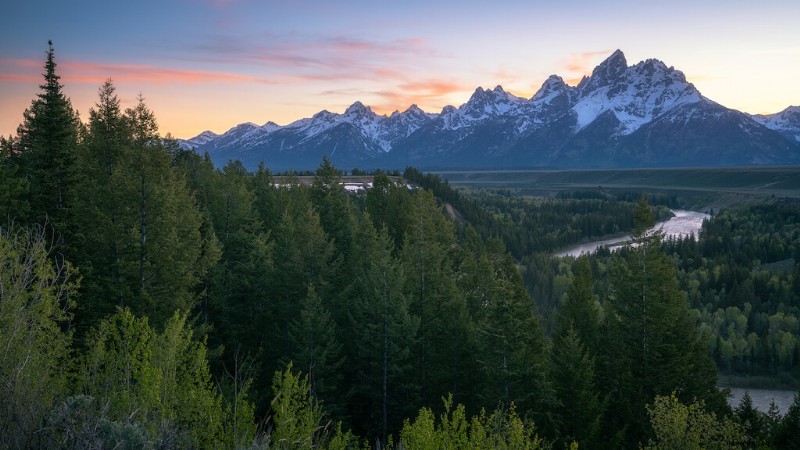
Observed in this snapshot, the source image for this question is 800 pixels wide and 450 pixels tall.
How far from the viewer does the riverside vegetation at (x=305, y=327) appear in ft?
62.1

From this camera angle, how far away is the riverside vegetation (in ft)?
62.1

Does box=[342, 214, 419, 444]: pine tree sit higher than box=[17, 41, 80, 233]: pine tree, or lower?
lower

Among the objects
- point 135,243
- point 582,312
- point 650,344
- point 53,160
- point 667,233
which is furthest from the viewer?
Result: point 667,233

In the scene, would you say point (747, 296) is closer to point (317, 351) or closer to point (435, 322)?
point (435, 322)

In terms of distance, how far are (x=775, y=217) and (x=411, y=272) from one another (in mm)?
163682

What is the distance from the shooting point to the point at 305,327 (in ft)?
108

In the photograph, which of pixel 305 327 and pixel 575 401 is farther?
pixel 305 327

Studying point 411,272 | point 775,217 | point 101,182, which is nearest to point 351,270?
point 411,272

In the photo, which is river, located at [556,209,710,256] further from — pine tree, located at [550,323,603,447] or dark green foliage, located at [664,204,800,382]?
pine tree, located at [550,323,603,447]

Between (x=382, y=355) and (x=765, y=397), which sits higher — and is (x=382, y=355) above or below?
above

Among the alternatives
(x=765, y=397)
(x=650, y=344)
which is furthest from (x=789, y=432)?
(x=765, y=397)

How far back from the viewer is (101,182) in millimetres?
31828

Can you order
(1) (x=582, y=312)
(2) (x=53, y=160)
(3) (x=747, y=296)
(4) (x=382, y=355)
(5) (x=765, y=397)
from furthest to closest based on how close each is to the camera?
(3) (x=747, y=296) → (5) (x=765, y=397) → (1) (x=582, y=312) → (4) (x=382, y=355) → (2) (x=53, y=160)

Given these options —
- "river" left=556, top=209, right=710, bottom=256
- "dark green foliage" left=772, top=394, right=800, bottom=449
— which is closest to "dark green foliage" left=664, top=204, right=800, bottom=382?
"river" left=556, top=209, right=710, bottom=256
